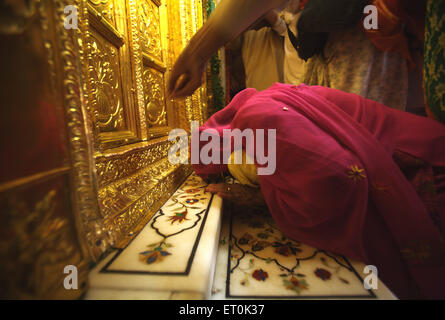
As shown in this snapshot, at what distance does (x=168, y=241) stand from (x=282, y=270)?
0.94 feet

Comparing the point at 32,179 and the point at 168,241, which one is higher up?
the point at 32,179

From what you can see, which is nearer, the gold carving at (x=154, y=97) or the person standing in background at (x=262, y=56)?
the gold carving at (x=154, y=97)

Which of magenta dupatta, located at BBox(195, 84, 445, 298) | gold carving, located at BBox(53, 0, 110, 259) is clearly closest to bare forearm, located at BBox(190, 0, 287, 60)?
magenta dupatta, located at BBox(195, 84, 445, 298)

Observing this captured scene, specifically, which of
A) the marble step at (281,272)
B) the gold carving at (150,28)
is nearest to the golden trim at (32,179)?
the marble step at (281,272)

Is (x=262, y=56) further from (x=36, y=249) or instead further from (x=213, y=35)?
(x=36, y=249)

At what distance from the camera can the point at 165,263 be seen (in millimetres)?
389

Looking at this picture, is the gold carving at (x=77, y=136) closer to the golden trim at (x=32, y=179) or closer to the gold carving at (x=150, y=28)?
the golden trim at (x=32, y=179)

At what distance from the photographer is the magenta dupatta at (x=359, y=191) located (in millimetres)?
447

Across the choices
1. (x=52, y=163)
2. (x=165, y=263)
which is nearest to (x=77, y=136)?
(x=52, y=163)

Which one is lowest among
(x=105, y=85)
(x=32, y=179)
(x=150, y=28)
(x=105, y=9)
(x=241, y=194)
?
(x=241, y=194)

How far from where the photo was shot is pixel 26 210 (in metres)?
0.24

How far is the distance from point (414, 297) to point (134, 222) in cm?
76

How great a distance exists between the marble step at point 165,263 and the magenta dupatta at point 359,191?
0.77 feet

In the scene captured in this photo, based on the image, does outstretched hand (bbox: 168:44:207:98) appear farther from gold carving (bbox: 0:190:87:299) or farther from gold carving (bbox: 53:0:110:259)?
gold carving (bbox: 0:190:87:299)
